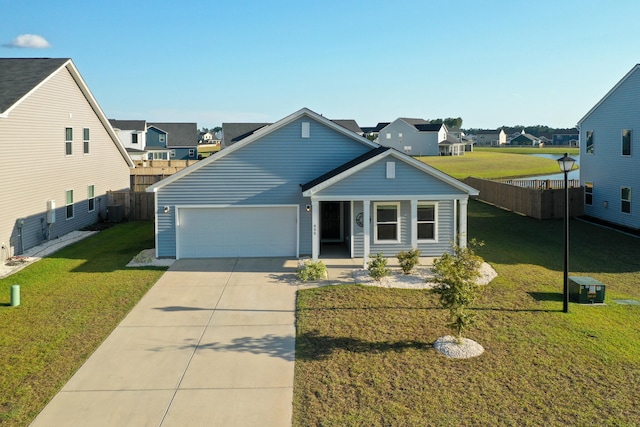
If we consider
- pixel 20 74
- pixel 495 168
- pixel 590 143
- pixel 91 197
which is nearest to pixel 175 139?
pixel 495 168

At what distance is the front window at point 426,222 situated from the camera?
19.2m

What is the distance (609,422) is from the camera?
26.0ft

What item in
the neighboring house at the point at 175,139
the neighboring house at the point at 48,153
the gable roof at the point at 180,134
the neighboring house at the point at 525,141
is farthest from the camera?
the neighboring house at the point at 525,141

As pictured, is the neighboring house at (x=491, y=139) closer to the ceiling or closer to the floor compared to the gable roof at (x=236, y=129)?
closer to the ceiling

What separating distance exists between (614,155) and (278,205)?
18305mm

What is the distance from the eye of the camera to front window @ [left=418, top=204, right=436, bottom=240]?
757 inches

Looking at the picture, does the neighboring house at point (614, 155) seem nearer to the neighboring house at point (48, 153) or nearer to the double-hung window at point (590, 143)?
the double-hung window at point (590, 143)

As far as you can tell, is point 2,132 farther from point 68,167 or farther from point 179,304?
point 179,304

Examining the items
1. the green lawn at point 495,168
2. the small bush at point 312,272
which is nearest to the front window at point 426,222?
the small bush at point 312,272

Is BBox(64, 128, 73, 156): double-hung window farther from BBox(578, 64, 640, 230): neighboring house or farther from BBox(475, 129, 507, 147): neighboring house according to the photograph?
BBox(475, 129, 507, 147): neighboring house

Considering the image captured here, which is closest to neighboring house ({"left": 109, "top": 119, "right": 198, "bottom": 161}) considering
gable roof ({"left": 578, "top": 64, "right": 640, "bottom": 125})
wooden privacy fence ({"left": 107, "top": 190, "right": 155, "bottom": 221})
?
wooden privacy fence ({"left": 107, "top": 190, "right": 155, "bottom": 221})

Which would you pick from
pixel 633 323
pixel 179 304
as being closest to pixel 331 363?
pixel 179 304

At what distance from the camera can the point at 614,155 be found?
27.0m

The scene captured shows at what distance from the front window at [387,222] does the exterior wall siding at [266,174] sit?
2602mm
